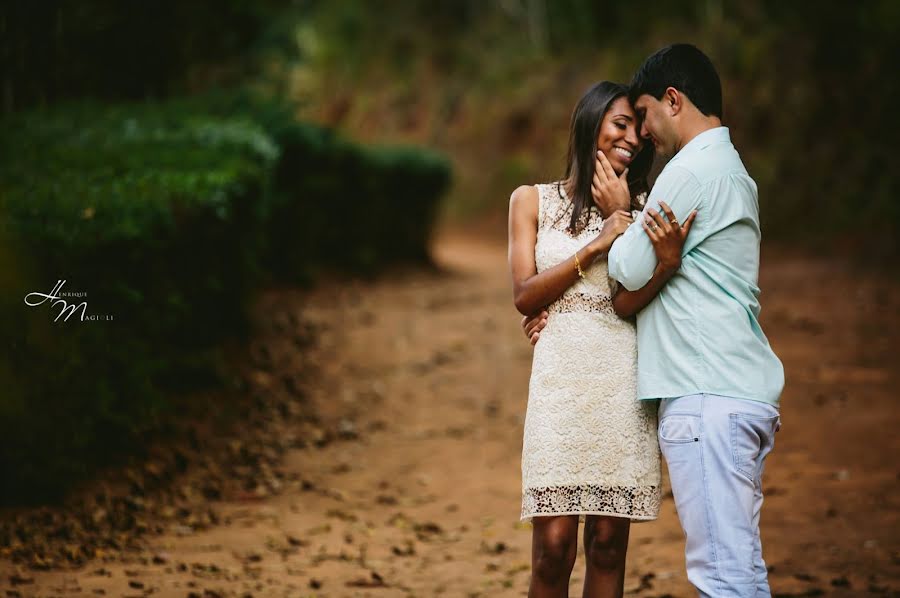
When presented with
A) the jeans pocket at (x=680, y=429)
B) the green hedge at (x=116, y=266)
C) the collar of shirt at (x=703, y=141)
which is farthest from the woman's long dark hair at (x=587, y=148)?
the green hedge at (x=116, y=266)

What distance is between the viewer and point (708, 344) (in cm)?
329

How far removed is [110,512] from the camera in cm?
604

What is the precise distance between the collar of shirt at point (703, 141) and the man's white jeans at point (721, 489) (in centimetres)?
87

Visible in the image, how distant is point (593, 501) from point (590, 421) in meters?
0.30

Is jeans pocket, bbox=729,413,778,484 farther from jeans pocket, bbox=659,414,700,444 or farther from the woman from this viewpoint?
the woman

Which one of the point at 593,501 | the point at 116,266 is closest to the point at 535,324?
the point at 593,501

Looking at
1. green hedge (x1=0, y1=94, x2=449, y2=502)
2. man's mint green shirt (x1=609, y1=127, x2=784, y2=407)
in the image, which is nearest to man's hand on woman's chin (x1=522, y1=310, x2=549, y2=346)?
man's mint green shirt (x1=609, y1=127, x2=784, y2=407)

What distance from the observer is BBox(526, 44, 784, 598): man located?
3.22 metres

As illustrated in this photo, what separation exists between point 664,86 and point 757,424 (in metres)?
1.25

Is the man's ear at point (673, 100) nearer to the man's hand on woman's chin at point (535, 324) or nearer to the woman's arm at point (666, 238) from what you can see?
the woman's arm at point (666, 238)

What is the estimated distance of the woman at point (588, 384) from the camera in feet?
11.8

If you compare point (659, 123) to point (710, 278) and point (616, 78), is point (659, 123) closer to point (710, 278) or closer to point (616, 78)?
point (710, 278)

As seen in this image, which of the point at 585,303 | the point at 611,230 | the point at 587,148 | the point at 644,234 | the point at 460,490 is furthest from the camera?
the point at 460,490

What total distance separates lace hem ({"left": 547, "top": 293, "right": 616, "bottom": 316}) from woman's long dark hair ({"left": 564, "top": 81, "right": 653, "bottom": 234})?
267mm
